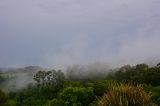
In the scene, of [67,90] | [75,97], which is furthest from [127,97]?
[67,90]

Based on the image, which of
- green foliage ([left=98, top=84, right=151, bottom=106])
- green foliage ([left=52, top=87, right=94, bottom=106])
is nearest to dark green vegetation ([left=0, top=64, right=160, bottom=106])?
green foliage ([left=52, top=87, right=94, bottom=106])

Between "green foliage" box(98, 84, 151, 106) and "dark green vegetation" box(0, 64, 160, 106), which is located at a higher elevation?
"dark green vegetation" box(0, 64, 160, 106)

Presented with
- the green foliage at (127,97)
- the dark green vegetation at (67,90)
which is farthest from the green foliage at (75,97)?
the green foliage at (127,97)

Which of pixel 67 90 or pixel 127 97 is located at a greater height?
pixel 67 90

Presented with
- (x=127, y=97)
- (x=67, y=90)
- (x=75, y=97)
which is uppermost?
(x=67, y=90)

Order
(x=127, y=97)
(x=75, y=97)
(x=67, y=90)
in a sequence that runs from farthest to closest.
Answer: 1. (x=67, y=90)
2. (x=75, y=97)
3. (x=127, y=97)

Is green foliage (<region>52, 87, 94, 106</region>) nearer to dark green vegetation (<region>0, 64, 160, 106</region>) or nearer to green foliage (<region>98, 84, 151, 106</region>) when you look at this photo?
dark green vegetation (<region>0, 64, 160, 106</region>)

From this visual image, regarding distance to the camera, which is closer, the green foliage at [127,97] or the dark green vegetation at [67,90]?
the green foliage at [127,97]

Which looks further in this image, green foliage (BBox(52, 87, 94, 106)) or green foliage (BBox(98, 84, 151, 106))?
green foliage (BBox(52, 87, 94, 106))

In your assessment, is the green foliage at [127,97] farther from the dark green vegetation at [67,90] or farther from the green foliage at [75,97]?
the green foliage at [75,97]

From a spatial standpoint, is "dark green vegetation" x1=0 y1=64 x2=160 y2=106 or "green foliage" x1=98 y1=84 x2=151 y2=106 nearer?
"green foliage" x1=98 y1=84 x2=151 y2=106

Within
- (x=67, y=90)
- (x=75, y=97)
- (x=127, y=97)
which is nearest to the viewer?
(x=127, y=97)

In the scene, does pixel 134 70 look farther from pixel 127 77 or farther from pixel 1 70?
pixel 1 70

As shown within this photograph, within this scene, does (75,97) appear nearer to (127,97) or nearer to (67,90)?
(67,90)
